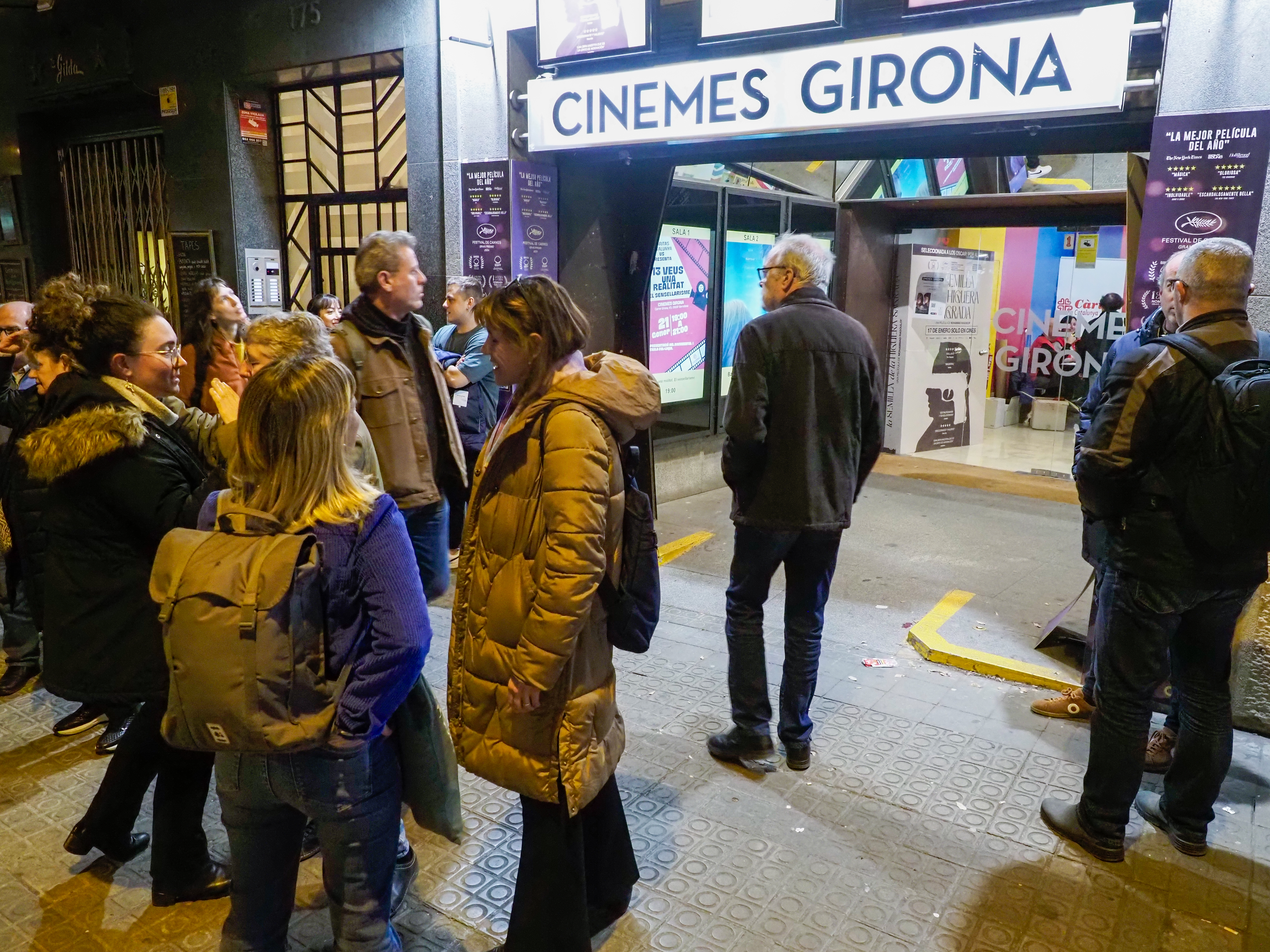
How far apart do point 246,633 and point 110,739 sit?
2.49 metres

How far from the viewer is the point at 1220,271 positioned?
9.49 ft

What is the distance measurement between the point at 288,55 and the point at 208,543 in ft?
20.0

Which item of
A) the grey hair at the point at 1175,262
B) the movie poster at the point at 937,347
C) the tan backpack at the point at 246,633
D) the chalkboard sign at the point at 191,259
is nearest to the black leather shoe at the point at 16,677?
the tan backpack at the point at 246,633

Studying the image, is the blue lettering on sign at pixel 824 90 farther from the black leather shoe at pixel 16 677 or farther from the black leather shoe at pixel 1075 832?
the black leather shoe at pixel 16 677

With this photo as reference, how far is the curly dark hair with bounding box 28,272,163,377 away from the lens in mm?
2680

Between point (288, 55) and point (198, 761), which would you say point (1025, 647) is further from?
point (288, 55)

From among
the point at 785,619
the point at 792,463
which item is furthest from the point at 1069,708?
the point at 792,463

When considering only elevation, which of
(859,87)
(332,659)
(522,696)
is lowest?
(522,696)

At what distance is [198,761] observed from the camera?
9.11 ft

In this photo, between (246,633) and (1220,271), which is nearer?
(246,633)

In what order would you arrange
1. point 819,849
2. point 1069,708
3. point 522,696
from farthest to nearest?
1. point 1069,708
2. point 819,849
3. point 522,696

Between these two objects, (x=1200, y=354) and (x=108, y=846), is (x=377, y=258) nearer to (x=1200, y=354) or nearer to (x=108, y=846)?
(x=108, y=846)

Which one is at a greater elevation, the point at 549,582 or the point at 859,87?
the point at 859,87

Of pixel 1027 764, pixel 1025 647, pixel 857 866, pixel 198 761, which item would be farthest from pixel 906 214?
pixel 198 761
